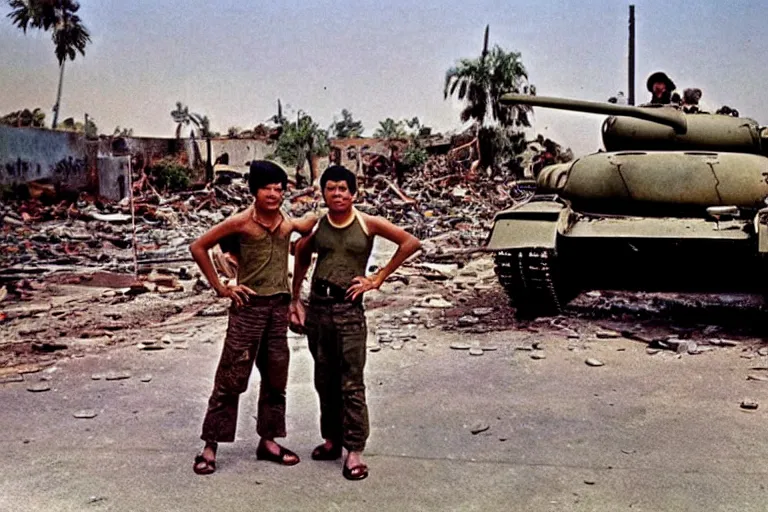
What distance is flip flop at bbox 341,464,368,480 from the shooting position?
3.42 m

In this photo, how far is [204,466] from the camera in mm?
3488

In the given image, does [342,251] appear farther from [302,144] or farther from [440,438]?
[302,144]

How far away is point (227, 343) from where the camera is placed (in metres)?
3.48

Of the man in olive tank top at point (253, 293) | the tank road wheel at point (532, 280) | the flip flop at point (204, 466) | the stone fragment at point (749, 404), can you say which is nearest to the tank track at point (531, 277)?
the tank road wheel at point (532, 280)

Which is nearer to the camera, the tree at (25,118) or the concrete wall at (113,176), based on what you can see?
the tree at (25,118)

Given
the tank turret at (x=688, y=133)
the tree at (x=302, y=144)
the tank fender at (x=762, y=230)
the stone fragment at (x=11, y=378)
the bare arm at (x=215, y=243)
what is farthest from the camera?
the tree at (x=302, y=144)

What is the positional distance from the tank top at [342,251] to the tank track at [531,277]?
304cm

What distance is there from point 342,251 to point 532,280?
3.39 m

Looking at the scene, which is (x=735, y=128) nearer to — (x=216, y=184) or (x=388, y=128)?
(x=388, y=128)

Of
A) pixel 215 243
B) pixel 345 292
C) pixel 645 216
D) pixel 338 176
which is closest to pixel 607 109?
pixel 645 216

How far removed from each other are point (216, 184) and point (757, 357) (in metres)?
6.58

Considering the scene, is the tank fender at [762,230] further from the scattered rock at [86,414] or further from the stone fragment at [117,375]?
the scattered rock at [86,414]

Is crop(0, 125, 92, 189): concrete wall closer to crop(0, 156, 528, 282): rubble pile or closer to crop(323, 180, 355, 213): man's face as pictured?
crop(0, 156, 528, 282): rubble pile

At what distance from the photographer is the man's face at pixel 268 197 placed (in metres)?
3.41
